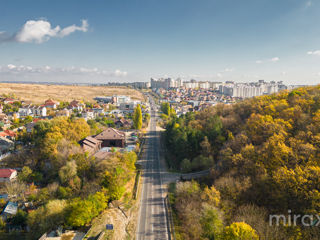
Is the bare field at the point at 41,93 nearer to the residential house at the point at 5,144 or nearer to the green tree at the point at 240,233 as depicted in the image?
the residential house at the point at 5,144

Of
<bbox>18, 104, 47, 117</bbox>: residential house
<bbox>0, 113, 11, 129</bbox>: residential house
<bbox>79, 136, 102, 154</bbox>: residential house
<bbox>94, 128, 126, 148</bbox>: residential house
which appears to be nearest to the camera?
<bbox>79, 136, 102, 154</bbox>: residential house

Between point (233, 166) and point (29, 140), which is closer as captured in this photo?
point (233, 166)

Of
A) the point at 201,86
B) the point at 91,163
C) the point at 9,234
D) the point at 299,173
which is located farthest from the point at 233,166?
the point at 201,86

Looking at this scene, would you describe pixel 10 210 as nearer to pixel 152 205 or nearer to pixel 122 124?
pixel 152 205

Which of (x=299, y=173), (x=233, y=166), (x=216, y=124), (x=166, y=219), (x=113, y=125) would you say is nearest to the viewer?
(x=299, y=173)

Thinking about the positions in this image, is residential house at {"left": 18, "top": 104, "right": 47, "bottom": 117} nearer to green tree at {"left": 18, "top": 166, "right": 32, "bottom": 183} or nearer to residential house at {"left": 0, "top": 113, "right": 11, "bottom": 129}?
residential house at {"left": 0, "top": 113, "right": 11, "bottom": 129}

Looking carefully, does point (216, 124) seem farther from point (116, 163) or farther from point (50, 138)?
point (50, 138)

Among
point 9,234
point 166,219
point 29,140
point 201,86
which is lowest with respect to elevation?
point 9,234

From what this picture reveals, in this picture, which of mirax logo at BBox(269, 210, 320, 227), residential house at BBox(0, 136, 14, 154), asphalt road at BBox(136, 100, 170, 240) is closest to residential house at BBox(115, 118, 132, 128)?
asphalt road at BBox(136, 100, 170, 240)
